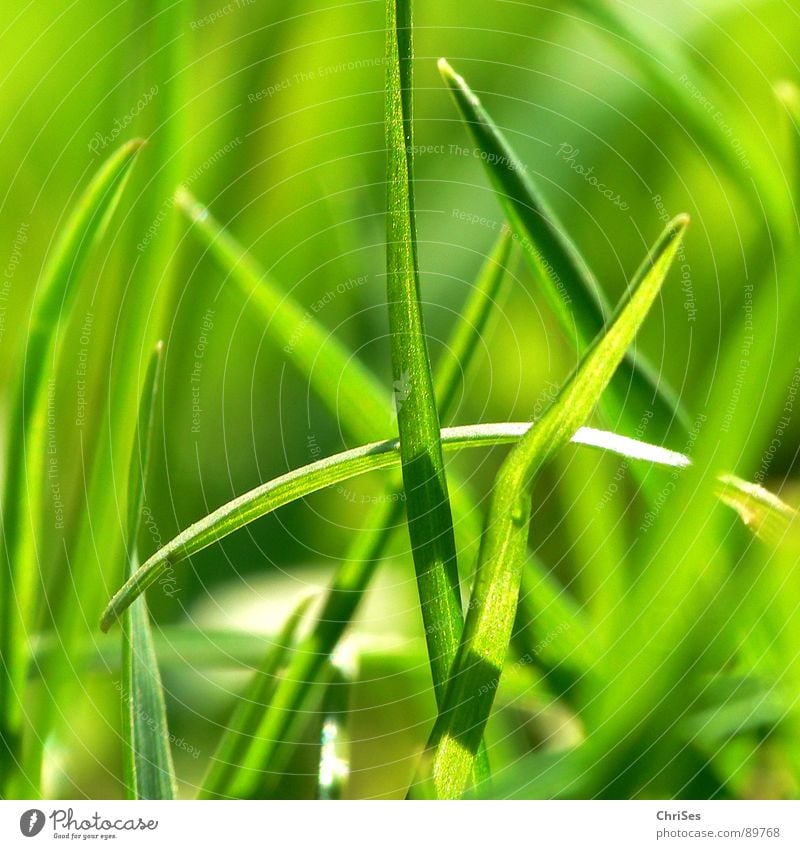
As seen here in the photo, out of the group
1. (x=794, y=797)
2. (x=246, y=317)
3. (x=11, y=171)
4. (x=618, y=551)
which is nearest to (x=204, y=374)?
(x=246, y=317)

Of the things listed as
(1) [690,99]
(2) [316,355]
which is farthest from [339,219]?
(1) [690,99]

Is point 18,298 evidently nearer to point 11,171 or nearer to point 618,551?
point 11,171

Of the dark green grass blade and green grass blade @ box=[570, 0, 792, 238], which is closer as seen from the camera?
the dark green grass blade

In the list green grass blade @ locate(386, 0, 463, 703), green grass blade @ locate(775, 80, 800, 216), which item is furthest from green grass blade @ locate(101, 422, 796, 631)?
green grass blade @ locate(775, 80, 800, 216)

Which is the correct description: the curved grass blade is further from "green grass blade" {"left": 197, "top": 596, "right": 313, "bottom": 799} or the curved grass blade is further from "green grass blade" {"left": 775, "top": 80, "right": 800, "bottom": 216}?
"green grass blade" {"left": 775, "top": 80, "right": 800, "bottom": 216}

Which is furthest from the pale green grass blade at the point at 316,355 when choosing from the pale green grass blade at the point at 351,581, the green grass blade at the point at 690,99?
the green grass blade at the point at 690,99

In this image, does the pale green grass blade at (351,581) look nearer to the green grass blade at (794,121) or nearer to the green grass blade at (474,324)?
the green grass blade at (474,324)
